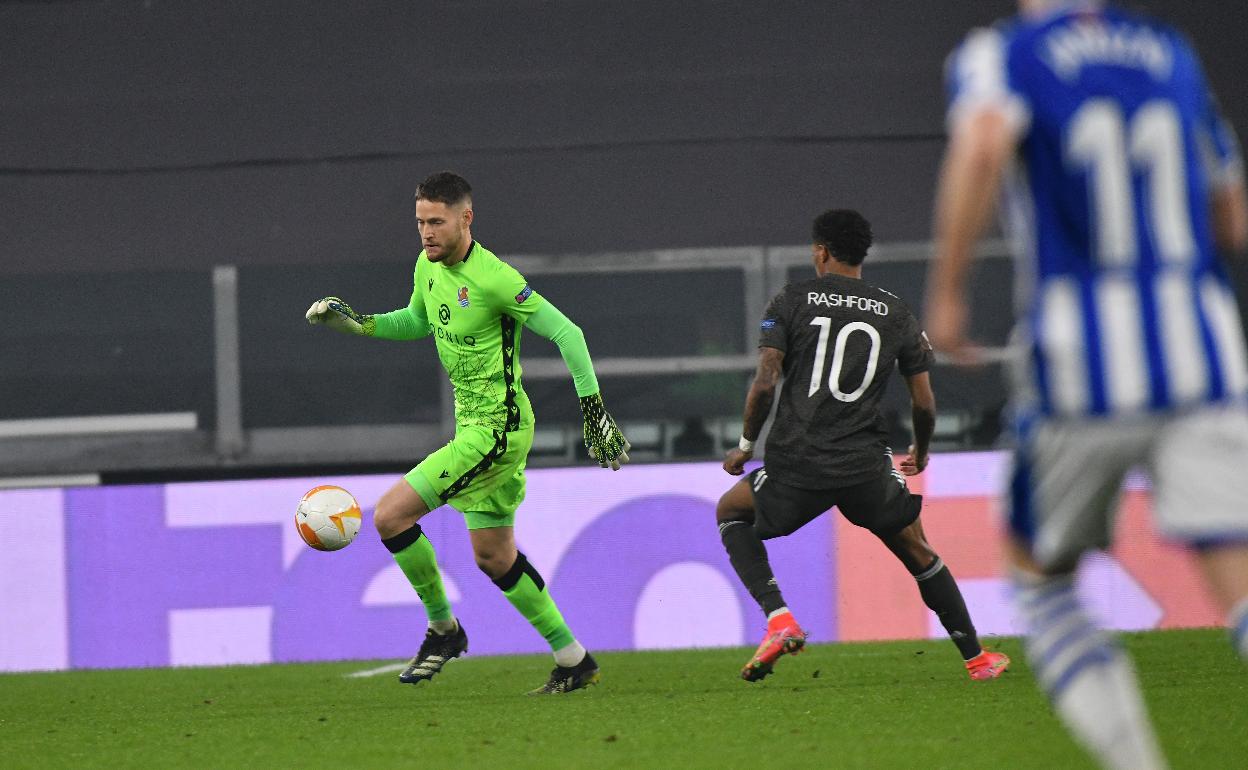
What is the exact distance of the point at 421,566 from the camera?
7.18 meters

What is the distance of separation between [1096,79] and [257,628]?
804 centimetres

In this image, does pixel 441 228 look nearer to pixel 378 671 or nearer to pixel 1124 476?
pixel 378 671

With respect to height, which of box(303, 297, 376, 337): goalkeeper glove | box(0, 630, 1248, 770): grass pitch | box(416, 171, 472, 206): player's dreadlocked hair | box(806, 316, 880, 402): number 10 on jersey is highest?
box(416, 171, 472, 206): player's dreadlocked hair

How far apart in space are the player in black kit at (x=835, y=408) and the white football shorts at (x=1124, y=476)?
3.48 meters

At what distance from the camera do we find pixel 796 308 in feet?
22.2

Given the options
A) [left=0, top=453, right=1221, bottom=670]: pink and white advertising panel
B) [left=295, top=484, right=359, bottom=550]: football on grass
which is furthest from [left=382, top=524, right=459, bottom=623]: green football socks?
[left=0, top=453, right=1221, bottom=670]: pink and white advertising panel

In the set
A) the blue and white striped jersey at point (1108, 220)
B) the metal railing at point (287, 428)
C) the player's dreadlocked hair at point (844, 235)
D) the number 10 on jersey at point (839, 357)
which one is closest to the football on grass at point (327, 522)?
the number 10 on jersey at point (839, 357)

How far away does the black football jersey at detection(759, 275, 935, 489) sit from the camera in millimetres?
6727

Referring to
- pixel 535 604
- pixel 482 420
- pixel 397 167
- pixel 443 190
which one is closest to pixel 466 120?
pixel 397 167

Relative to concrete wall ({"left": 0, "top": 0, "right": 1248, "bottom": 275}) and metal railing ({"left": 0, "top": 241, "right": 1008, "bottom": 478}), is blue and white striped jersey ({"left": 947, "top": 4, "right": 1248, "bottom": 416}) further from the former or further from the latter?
concrete wall ({"left": 0, "top": 0, "right": 1248, "bottom": 275})

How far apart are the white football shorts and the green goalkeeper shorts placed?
3989 mm

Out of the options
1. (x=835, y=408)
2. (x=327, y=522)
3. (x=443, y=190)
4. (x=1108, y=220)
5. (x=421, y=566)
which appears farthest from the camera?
(x=327, y=522)

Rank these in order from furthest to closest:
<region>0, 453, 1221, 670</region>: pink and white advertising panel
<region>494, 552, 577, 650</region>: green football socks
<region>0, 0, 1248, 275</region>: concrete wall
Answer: <region>0, 0, 1248, 275</region>: concrete wall
<region>0, 453, 1221, 670</region>: pink and white advertising panel
<region>494, 552, 577, 650</region>: green football socks

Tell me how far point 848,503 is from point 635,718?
1355 mm
